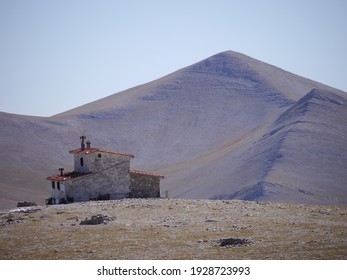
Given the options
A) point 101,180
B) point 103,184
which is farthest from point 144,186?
point 101,180

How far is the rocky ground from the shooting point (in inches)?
911

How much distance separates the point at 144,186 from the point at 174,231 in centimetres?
1847

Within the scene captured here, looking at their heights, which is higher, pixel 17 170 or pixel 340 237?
pixel 17 170

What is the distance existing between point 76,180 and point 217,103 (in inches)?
4096

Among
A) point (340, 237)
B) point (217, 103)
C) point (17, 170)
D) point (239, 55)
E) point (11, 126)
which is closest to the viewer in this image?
point (340, 237)

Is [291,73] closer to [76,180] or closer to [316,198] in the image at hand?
[316,198]

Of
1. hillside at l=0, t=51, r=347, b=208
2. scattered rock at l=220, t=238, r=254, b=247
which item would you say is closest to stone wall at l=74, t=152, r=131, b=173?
hillside at l=0, t=51, r=347, b=208

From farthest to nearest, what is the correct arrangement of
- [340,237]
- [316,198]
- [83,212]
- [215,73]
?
[215,73] → [316,198] → [83,212] → [340,237]

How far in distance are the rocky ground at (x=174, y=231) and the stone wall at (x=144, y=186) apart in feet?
20.8

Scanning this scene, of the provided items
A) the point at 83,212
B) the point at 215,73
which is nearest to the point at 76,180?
the point at 83,212

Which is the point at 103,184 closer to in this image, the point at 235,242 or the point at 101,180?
the point at 101,180

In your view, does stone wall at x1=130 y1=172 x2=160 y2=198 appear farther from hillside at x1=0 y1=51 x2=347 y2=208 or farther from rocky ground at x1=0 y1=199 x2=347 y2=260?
hillside at x1=0 y1=51 x2=347 y2=208

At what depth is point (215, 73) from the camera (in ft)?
545

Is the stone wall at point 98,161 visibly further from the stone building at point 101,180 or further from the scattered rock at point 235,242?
the scattered rock at point 235,242
